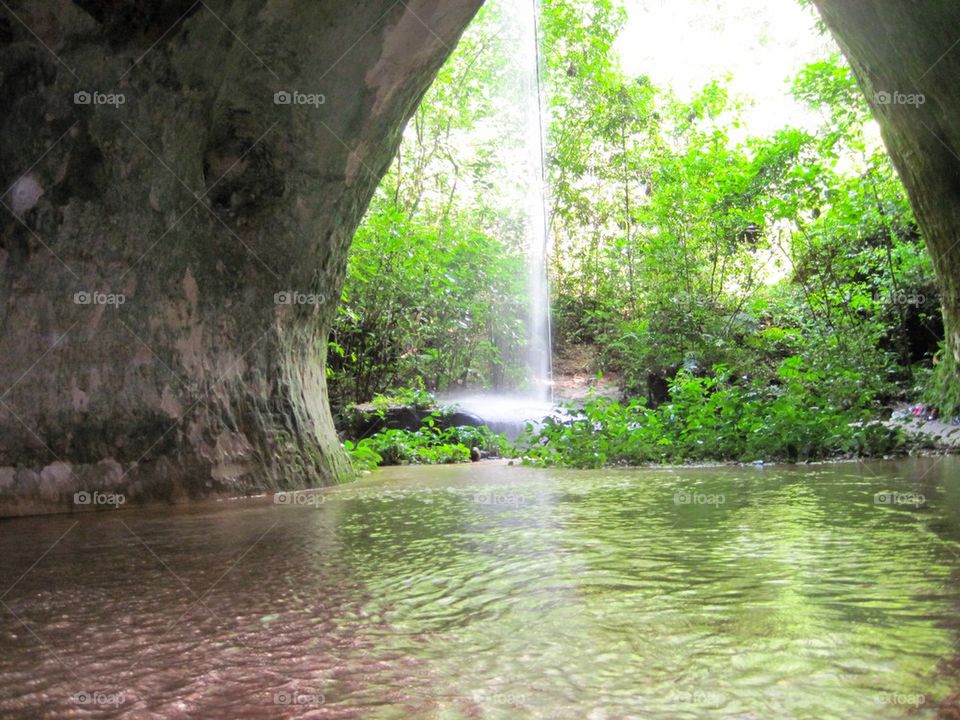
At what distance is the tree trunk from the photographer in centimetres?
519

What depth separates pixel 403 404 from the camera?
9.45m

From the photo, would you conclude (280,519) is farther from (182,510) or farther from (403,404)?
(403,404)

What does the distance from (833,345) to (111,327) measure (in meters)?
8.25

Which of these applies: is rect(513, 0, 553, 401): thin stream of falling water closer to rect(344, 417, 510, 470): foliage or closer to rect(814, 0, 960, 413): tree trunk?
rect(344, 417, 510, 470): foliage

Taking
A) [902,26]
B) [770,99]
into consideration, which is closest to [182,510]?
[902,26]

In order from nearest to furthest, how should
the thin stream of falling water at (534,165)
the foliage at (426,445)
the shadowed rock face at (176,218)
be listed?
the shadowed rock face at (176,218), the foliage at (426,445), the thin stream of falling water at (534,165)

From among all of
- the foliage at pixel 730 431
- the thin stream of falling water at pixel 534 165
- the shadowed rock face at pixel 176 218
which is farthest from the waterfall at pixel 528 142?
the shadowed rock face at pixel 176 218

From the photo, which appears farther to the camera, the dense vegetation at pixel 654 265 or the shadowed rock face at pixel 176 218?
the dense vegetation at pixel 654 265

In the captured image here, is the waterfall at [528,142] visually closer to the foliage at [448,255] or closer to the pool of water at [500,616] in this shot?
the foliage at [448,255]

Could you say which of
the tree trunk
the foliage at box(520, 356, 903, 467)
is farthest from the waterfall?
the tree trunk

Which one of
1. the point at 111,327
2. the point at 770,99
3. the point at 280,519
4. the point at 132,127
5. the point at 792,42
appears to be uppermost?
the point at 792,42

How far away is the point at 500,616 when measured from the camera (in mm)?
1475

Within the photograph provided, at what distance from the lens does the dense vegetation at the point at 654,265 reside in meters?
6.83

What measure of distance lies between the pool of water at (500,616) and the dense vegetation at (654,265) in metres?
3.69
